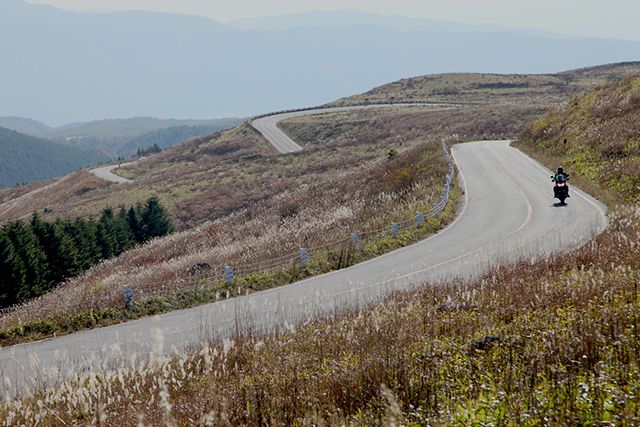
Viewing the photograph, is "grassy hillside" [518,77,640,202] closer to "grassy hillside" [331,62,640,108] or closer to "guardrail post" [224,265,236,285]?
"guardrail post" [224,265,236,285]

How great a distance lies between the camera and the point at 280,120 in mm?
123562

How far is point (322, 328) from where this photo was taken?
9734 millimetres

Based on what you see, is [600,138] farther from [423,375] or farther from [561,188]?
[423,375]

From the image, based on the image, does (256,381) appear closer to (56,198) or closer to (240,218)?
(240,218)

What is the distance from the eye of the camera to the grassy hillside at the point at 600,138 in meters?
28.8

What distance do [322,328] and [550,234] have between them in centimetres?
1440

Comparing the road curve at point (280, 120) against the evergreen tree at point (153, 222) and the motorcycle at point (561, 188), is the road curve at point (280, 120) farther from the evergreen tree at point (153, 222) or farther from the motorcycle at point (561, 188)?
the motorcycle at point (561, 188)

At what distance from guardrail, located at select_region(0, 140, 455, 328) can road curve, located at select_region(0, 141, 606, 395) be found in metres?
1.35

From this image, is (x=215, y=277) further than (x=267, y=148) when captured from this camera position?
No

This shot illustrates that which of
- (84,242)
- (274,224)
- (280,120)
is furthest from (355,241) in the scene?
(280,120)

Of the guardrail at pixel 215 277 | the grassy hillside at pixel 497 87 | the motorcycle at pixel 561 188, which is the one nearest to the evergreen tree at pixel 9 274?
the guardrail at pixel 215 277

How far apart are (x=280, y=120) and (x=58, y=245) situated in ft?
269

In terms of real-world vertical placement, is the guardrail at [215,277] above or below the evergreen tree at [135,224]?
above

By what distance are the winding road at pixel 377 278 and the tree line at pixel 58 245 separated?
79.2 ft
